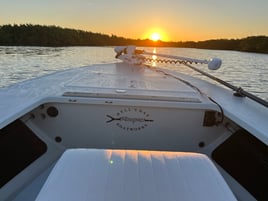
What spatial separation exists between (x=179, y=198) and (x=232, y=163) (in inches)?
52.4

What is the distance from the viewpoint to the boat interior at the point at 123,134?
1.92m

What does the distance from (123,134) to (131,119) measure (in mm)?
148

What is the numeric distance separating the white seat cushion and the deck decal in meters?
0.92

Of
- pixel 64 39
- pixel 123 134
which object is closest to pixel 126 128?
pixel 123 134

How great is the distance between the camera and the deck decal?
208cm

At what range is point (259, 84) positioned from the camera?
933 cm

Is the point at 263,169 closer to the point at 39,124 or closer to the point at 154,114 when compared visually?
the point at 154,114

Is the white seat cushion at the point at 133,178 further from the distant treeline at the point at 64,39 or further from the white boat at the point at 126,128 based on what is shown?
the distant treeline at the point at 64,39

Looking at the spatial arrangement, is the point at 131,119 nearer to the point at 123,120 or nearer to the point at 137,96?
the point at 123,120

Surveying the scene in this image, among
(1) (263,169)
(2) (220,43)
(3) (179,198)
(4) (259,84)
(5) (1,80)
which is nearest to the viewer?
(3) (179,198)

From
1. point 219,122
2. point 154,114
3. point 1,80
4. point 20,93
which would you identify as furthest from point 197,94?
point 1,80

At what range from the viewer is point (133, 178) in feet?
→ 3.26

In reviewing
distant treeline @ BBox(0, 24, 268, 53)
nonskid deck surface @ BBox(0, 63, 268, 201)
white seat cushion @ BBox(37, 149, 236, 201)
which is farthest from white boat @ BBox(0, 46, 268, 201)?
distant treeline @ BBox(0, 24, 268, 53)

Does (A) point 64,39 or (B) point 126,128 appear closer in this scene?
(B) point 126,128
